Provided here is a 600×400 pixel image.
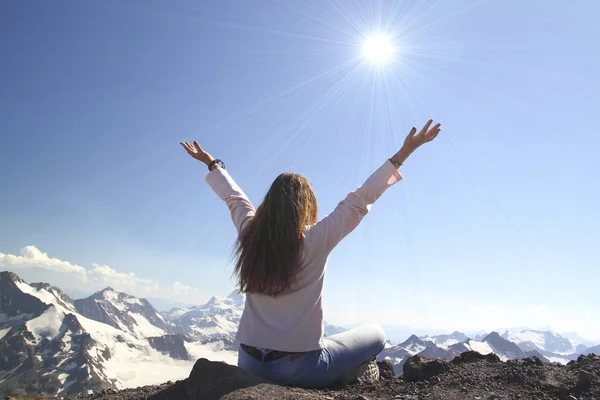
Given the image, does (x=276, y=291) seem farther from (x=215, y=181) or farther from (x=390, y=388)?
(x=390, y=388)

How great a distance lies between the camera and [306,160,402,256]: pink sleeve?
4781 mm

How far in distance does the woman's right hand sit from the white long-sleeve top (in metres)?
0.70

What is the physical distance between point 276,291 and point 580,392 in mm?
4220

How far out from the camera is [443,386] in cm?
574

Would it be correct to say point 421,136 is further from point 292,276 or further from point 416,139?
point 292,276

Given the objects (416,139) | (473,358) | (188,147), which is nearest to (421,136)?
(416,139)

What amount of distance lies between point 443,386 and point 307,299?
2.77 metres

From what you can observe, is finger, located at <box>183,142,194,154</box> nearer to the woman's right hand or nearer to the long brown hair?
the long brown hair

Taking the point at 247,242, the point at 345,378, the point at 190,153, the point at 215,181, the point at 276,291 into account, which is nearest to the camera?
the point at 276,291

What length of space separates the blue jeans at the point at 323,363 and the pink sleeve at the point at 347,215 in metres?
1.38

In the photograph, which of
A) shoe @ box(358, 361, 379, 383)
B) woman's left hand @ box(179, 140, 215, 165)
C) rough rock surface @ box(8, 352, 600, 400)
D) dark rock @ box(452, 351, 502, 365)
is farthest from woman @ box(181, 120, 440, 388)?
dark rock @ box(452, 351, 502, 365)

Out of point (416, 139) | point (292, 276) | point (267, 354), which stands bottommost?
point (267, 354)

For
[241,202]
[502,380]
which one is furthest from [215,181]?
[502,380]

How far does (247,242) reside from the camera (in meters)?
4.99
